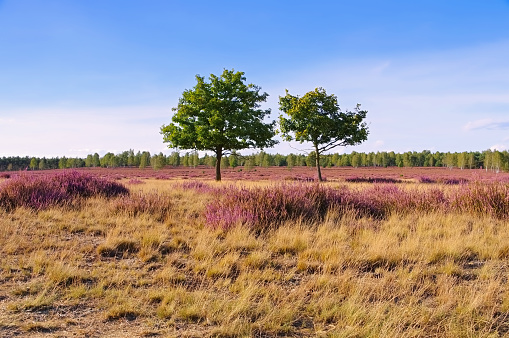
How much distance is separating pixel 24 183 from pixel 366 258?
9.32m

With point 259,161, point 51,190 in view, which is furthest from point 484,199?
point 259,161

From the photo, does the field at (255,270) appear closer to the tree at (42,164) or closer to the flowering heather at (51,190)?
the flowering heather at (51,190)

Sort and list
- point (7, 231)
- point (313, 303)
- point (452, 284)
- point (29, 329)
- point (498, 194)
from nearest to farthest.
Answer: point (29, 329), point (313, 303), point (452, 284), point (7, 231), point (498, 194)

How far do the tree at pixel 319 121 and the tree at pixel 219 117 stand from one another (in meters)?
1.77

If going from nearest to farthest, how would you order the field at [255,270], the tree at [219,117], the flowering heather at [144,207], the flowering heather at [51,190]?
the field at [255,270] → the flowering heather at [144,207] → the flowering heather at [51,190] → the tree at [219,117]

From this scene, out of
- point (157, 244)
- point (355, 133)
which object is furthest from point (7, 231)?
point (355, 133)

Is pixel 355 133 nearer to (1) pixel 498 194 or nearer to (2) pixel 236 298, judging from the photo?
(1) pixel 498 194

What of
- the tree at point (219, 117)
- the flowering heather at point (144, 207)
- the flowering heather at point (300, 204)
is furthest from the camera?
the tree at point (219, 117)

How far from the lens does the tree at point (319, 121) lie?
20.5m

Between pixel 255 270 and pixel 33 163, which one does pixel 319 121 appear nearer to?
pixel 255 270

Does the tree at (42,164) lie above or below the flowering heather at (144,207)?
above

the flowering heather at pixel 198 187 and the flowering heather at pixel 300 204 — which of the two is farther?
the flowering heather at pixel 198 187

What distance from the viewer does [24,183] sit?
8875 mm

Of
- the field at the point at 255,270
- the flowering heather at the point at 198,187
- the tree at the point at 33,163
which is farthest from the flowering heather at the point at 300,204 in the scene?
the tree at the point at 33,163
